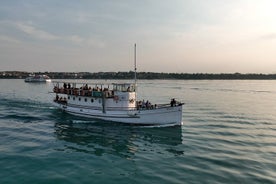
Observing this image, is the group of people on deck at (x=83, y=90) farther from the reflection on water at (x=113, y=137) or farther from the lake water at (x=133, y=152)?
the reflection on water at (x=113, y=137)

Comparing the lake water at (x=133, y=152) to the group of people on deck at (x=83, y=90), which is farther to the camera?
the group of people on deck at (x=83, y=90)

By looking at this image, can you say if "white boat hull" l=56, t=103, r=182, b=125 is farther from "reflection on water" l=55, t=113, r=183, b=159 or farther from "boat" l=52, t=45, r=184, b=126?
"reflection on water" l=55, t=113, r=183, b=159

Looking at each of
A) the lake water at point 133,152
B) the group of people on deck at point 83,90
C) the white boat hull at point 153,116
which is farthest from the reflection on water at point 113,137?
the group of people on deck at point 83,90

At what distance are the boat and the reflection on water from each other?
1.11 metres

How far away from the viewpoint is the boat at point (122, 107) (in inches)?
1534

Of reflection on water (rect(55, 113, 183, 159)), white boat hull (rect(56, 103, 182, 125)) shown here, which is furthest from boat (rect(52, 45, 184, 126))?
reflection on water (rect(55, 113, 183, 159))

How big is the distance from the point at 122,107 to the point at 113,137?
769cm

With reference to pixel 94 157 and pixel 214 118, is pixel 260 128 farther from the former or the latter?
pixel 94 157

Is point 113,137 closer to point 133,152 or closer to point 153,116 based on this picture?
point 133,152

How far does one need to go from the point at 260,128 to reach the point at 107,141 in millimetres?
21308

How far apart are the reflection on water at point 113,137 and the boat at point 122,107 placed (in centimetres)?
111

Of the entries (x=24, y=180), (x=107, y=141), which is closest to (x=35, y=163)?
(x=24, y=180)

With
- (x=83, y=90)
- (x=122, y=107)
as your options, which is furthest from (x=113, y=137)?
(x=83, y=90)

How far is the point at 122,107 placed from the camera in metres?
40.7
